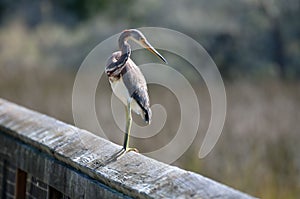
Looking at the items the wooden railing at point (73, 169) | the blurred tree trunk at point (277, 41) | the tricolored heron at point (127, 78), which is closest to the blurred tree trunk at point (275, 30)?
the blurred tree trunk at point (277, 41)

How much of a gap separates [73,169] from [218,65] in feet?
42.9

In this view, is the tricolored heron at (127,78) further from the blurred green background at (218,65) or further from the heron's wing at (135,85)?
the blurred green background at (218,65)

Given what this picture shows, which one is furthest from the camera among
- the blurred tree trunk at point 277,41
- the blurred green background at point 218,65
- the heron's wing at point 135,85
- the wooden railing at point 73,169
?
the blurred tree trunk at point 277,41

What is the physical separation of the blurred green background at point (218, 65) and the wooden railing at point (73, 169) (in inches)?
131

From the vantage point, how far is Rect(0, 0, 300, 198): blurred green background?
21.6 feet

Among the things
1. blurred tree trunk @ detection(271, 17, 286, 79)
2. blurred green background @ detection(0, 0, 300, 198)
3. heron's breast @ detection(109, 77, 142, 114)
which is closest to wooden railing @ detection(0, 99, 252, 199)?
heron's breast @ detection(109, 77, 142, 114)

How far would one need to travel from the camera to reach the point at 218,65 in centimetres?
1506

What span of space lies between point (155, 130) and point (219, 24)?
9.11 metres

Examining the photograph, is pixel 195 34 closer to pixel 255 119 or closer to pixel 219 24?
pixel 219 24

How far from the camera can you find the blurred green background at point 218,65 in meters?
6.60

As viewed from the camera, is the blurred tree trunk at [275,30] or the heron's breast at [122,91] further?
the blurred tree trunk at [275,30]

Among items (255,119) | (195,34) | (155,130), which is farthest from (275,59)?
(155,130)

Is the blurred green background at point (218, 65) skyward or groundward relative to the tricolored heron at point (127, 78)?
groundward

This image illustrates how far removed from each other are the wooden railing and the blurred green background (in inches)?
131
